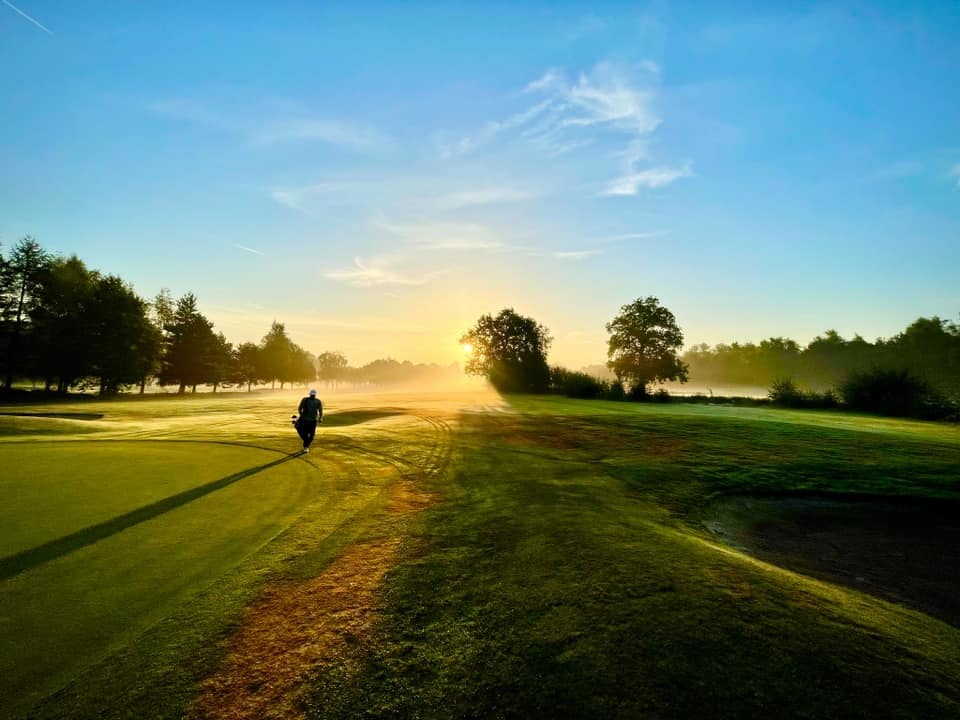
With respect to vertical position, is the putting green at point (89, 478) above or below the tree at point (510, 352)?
below

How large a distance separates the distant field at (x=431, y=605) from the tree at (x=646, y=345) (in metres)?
56.8

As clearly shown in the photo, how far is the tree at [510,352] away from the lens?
225 feet

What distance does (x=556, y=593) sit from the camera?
17.4 feet

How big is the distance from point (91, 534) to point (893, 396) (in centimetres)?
5690

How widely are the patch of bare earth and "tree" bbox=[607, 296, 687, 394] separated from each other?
2592 inches

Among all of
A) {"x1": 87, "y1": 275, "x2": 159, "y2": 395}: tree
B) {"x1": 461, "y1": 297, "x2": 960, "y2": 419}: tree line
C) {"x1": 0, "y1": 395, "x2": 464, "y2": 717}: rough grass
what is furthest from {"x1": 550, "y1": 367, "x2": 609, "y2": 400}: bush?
{"x1": 87, "y1": 275, "x2": 159, "y2": 395}: tree

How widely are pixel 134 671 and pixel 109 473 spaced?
33.4ft

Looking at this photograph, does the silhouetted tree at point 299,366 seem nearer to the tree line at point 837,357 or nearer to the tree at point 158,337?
the tree at point 158,337

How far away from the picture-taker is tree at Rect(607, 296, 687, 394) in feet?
218

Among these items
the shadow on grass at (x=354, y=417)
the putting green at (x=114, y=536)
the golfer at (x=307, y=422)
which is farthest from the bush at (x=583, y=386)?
the putting green at (x=114, y=536)

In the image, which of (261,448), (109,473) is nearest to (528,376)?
(261,448)

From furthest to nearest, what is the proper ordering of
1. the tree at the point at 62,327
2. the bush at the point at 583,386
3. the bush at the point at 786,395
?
the bush at the point at 583,386 < the tree at the point at 62,327 < the bush at the point at 786,395

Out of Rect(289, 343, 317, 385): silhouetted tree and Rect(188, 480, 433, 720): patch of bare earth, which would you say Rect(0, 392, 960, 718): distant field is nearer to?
Rect(188, 480, 433, 720): patch of bare earth

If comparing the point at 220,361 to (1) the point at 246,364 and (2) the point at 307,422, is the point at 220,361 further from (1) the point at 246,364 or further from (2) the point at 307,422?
(2) the point at 307,422
